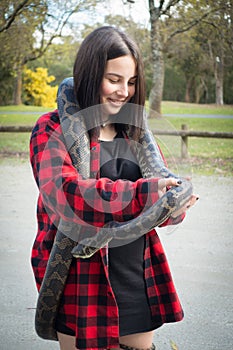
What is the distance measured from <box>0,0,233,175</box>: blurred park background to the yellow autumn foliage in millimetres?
60

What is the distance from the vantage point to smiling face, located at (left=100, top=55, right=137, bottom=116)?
1955mm

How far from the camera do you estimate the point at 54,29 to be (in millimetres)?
26094

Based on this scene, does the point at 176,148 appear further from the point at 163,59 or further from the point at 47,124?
the point at 163,59

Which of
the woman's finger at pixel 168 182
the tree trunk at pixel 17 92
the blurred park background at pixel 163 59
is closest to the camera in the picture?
the woman's finger at pixel 168 182

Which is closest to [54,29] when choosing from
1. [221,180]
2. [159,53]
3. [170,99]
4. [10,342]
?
[159,53]

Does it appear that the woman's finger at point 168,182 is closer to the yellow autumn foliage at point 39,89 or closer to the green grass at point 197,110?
the green grass at point 197,110

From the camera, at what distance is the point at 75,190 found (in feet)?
5.96

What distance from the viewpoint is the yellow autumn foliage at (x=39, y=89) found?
33.6m

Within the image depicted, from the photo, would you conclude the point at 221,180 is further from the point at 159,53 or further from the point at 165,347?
the point at 159,53

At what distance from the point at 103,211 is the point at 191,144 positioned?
1403 cm

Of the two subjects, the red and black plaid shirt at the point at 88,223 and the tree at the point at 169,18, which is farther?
the tree at the point at 169,18

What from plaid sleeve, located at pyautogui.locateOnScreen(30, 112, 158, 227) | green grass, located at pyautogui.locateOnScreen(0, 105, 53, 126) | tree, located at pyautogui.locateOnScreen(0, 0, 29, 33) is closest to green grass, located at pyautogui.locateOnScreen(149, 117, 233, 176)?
plaid sleeve, located at pyautogui.locateOnScreen(30, 112, 158, 227)

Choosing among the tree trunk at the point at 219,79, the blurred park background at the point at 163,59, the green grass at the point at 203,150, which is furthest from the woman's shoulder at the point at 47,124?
the tree trunk at the point at 219,79

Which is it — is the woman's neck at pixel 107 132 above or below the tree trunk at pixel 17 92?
above
